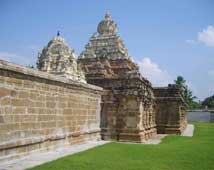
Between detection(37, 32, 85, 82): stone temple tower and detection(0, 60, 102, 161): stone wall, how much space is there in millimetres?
14034

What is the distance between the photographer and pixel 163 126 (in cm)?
2198

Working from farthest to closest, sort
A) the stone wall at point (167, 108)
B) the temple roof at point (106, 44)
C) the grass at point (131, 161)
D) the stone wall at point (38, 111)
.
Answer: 1. the temple roof at point (106, 44)
2. the stone wall at point (167, 108)
3. the stone wall at point (38, 111)
4. the grass at point (131, 161)

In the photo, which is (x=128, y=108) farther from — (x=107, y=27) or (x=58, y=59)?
(x=107, y=27)

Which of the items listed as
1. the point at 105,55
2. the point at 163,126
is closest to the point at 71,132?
the point at 163,126

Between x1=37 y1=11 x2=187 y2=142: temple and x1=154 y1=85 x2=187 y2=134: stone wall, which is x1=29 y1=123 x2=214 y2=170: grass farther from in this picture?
x1=154 y1=85 x2=187 y2=134: stone wall

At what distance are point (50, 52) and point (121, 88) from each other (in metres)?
16.7

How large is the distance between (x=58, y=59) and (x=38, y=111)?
20.5m

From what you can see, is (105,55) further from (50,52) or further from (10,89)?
(10,89)

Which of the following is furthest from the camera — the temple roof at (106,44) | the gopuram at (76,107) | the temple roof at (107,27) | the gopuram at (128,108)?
the temple roof at (107,27)

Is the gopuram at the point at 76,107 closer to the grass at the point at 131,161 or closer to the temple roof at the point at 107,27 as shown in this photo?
the grass at the point at 131,161

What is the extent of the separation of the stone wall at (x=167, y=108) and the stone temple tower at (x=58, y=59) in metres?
6.86

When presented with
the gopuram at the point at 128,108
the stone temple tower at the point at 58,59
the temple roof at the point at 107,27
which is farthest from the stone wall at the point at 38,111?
the temple roof at the point at 107,27

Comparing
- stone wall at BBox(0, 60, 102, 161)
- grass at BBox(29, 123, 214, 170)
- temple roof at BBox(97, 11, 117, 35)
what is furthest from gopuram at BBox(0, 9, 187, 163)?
temple roof at BBox(97, 11, 117, 35)

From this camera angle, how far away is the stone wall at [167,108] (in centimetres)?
2194
